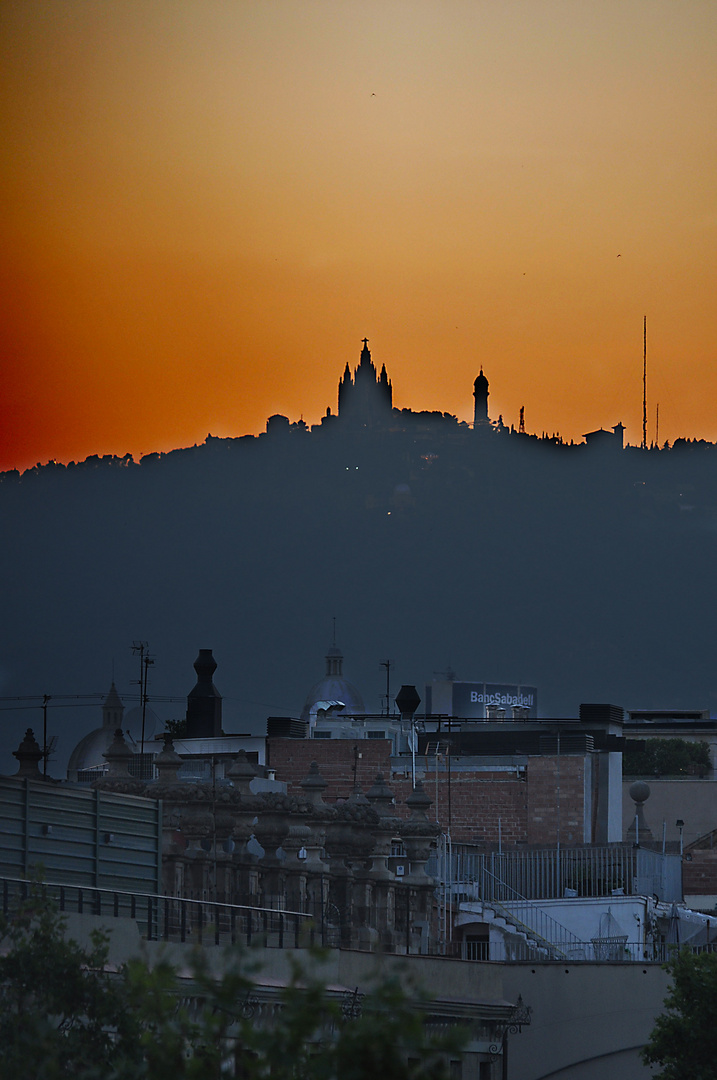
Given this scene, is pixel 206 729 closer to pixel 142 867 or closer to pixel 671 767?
pixel 671 767

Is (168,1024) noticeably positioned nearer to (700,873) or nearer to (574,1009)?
(574,1009)

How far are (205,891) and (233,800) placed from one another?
2.38 metres

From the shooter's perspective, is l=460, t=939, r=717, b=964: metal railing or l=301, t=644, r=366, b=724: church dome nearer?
l=460, t=939, r=717, b=964: metal railing

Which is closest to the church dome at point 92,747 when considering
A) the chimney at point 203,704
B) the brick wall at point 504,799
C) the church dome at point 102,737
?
the church dome at point 102,737

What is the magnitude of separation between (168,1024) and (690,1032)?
1852 centimetres

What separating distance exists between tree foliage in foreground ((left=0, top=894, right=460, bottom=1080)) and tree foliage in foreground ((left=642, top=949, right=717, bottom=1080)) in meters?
7.13

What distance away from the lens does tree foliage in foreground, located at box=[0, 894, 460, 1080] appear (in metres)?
10.5

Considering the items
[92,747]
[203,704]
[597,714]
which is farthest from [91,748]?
[597,714]

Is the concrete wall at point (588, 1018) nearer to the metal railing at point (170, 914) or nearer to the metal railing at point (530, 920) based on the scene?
the metal railing at point (530, 920)

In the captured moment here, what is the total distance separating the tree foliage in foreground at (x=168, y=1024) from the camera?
10453 millimetres

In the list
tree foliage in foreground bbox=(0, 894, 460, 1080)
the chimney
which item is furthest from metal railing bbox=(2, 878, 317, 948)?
the chimney

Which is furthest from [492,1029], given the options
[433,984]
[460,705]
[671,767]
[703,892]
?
[671,767]

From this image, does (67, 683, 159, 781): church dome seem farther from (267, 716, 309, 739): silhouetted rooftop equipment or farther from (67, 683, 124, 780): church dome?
(267, 716, 309, 739): silhouetted rooftop equipment

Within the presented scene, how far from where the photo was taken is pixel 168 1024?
12.4m
